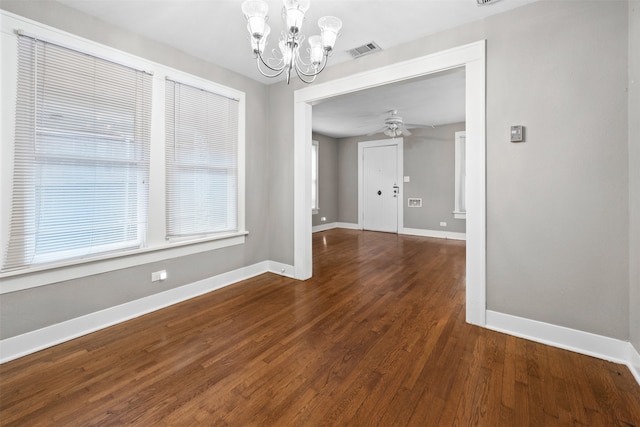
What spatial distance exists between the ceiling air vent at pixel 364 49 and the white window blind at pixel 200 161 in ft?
4.89

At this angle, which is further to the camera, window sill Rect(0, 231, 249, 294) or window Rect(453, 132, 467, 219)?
window Rect(453, 132, 467, 219)

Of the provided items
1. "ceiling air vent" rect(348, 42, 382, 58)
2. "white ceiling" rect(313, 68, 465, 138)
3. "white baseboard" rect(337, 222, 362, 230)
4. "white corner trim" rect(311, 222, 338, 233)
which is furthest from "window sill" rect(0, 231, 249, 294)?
"white baseboard" rect(337, 222, 362, 230)

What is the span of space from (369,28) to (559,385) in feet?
9.46

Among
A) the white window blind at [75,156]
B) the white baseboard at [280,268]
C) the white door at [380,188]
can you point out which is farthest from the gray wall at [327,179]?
the white window blind at [75,156]

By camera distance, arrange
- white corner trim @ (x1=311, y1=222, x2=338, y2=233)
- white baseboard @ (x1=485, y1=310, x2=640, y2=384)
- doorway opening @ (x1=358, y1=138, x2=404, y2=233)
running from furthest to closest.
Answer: white corner trim @ (x1=311, y1=222, x2=338, y2=233), doorway opening @ (x1=358, y1=138, x2=404, y2=233), white baseboard @ (x1=485, y1=310, x2=640, y2=384)

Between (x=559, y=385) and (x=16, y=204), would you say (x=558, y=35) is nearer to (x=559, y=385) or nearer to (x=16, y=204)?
(x=559, y=385)

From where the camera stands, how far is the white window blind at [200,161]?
278 cm

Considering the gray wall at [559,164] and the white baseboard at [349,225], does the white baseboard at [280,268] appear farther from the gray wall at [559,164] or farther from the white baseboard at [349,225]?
the white baseboard at [349,225]

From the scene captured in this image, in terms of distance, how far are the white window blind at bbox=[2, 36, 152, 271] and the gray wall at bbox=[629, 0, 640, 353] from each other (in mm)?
3613

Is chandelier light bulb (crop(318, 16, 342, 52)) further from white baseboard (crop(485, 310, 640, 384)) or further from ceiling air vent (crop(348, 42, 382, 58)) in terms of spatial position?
white baseboard (crop(485, 310, 640, 384))

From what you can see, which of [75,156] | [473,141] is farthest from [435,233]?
[75,156]

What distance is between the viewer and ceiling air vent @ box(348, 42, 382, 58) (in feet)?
8.71

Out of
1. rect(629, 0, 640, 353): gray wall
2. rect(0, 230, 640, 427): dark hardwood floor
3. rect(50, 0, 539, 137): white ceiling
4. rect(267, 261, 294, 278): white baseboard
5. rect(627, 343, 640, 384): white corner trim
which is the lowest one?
rect(0, 230, 640, 427): dark hardwood floor

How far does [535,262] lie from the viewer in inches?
82.4
